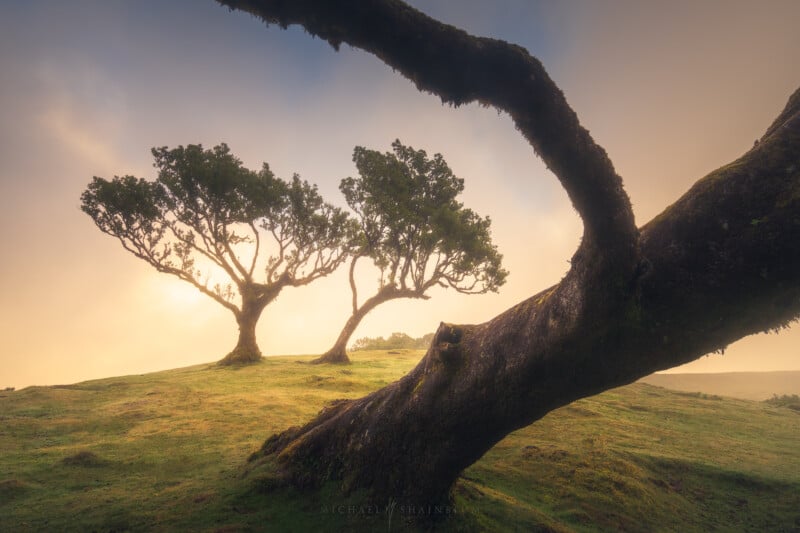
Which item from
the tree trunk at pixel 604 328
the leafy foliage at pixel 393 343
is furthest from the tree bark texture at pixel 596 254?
the leafy foliage at pixel 393 343

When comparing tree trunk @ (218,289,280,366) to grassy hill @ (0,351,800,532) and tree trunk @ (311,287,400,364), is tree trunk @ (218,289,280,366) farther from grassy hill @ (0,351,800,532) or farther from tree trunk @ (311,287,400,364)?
grassy hill @ (0,351,800,532)

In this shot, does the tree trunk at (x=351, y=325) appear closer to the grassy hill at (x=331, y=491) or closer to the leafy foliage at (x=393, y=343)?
the grassy hill at (x=331, y=491)

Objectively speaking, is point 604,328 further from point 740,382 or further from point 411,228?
point 740,382

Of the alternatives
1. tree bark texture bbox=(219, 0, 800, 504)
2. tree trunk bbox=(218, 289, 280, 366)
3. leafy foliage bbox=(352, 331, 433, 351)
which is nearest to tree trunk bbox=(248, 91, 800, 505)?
tree bark texture bbox=(219, 0, 800, 504)

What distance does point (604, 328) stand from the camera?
468 cm

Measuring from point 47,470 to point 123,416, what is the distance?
5928mm

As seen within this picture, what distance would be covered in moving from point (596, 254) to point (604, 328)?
3.28 feet

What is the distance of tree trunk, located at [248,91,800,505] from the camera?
13.4ft

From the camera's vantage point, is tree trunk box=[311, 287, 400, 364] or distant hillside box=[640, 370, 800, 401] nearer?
tree trunk box=[311, 287, 400, 364]

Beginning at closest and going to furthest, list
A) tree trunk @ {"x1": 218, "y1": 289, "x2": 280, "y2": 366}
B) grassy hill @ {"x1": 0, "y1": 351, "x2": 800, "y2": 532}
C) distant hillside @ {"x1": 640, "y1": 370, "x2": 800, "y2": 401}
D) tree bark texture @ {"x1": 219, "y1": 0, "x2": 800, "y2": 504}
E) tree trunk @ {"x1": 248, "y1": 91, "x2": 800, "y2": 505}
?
tree bark texture @ {"x1": 219, "y1": 0, "x2": 800, "y2": 504} → tree trunk @ {"x1": 248, "y1": 91, "x2": 800, "y2": 505} → grassy hill @ {"x1": 0, "y1": 351, "x2": 800, "y2": 532} → tree trunk @ {"x1": 218, "y1": 289, "x2": 280, "y2": 366} → distant hillside @ {"x1": 640, "y1": 370, "x2": 800, "y2": 401}

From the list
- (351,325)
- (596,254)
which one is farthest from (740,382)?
(596,254)

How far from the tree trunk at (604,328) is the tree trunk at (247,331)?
1065 inches

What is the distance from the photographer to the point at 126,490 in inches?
301

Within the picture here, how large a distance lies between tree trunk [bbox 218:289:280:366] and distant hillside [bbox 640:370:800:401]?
182 ft
